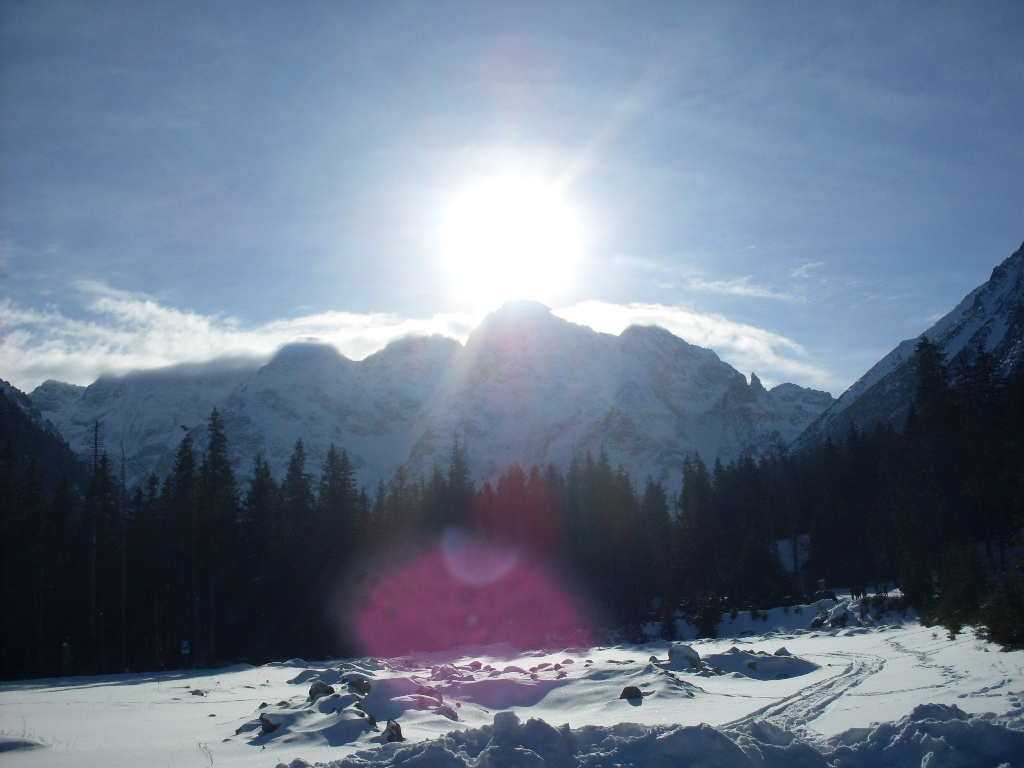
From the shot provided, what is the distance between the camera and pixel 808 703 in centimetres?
1303

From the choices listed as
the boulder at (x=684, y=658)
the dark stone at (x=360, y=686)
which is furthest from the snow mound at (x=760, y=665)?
the dark stone at (x=360, y=686)

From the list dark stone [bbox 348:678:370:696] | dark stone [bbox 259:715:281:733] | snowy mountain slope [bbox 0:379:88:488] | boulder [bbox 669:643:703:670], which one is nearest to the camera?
dark stone [bbox 259:715:281:733]

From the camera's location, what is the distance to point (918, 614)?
2700 centimetres

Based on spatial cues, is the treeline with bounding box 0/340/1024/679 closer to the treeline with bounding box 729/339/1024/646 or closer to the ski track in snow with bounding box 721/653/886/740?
the treeline with bounding box 729/339/1024/646

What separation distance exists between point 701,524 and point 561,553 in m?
11.8

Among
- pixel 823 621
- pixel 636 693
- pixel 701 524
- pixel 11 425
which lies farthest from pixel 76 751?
pixel 11 425

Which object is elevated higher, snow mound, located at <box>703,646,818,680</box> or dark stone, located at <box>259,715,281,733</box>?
dark stone, located at <box>259,715,281,733</box>

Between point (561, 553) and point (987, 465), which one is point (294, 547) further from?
point (987, 465)

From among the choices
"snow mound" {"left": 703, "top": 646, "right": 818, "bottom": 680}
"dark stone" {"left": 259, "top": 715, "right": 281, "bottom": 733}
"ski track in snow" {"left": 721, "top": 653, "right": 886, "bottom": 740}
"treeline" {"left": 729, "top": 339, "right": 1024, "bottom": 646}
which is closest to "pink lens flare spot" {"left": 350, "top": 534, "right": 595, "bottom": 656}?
"treeline" {"left": 729, "top": 339, "right": 1024, "bottom": 646}

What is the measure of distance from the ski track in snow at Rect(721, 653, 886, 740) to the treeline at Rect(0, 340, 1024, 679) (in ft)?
23.3

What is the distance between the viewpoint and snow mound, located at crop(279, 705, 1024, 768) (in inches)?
354

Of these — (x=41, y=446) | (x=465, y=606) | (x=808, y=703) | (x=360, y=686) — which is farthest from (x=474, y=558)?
(x=41, y=446)

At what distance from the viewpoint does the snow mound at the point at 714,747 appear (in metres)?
9.00

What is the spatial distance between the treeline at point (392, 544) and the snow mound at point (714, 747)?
1406cm
